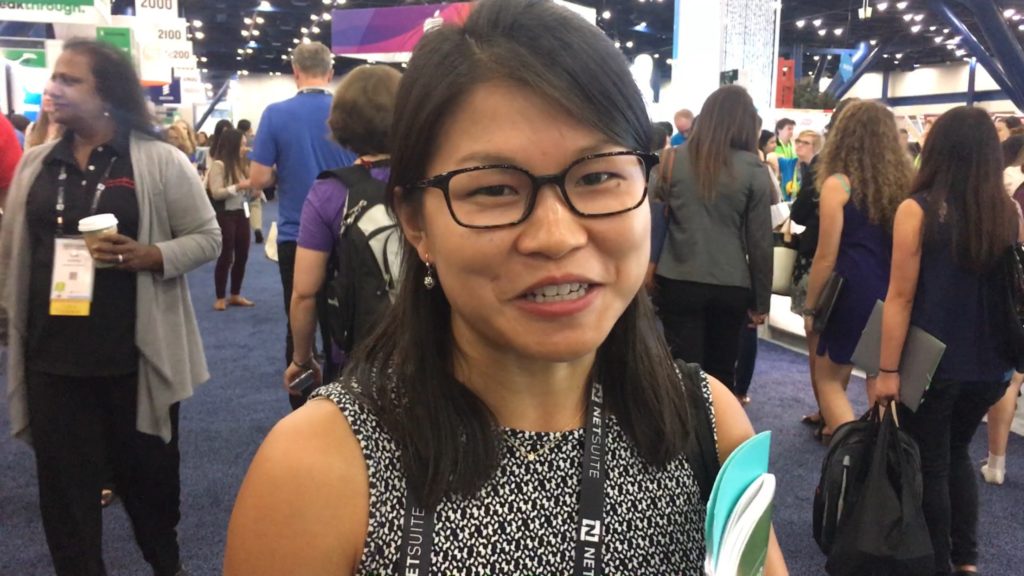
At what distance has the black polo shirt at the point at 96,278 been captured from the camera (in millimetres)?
2205

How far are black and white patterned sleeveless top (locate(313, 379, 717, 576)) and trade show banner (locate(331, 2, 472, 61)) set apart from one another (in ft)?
25.6

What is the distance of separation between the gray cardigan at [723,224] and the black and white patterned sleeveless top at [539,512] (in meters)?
2.56

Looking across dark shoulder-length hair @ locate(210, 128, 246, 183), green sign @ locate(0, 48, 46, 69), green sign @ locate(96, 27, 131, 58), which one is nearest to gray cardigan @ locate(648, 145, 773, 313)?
dark shoulder-length hair @ locate(210, 128, 246, 183)

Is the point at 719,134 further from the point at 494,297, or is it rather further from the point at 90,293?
the point at 494,297

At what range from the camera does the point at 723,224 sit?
3.47 meters

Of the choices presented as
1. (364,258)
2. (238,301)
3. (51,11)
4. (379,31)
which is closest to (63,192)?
(364,258)

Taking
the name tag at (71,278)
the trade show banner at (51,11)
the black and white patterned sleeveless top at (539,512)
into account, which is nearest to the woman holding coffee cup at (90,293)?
the name tag at (71,278)

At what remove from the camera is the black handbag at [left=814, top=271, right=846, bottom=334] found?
3278mm

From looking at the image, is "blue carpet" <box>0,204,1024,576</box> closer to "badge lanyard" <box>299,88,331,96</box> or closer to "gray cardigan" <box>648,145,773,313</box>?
"gray cardigan" <box>648,145,773,313</box>

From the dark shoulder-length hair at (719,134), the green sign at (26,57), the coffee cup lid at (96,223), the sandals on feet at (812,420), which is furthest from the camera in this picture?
the green sign at (26,57)

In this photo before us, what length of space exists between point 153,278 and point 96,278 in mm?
149

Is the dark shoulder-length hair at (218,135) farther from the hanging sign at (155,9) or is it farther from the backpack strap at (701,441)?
the backpack strap at (701,441)

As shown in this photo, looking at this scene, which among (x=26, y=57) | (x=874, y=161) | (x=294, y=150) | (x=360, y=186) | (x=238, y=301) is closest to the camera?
(x=360, y=186)

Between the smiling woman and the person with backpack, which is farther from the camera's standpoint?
the person with backpack
